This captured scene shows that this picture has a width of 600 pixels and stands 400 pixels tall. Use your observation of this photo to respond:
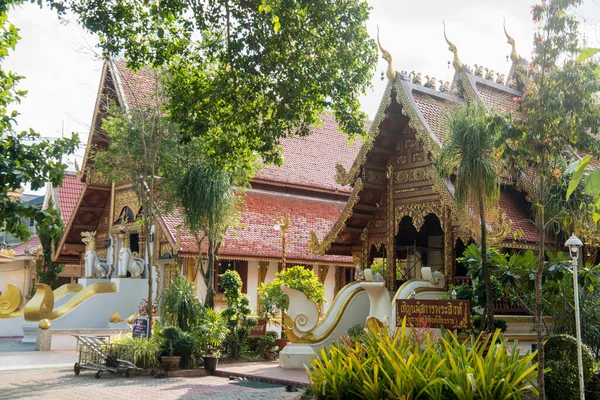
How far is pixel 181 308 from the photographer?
1545 cm

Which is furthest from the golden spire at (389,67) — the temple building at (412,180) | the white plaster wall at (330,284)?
the white plaster wall at (330,284)

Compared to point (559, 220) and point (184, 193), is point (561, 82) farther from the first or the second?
point (184, 193)

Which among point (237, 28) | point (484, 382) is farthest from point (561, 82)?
point (237, 28)

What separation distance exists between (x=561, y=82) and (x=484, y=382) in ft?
12.5

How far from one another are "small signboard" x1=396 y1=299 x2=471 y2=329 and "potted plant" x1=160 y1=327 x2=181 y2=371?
535 centimetres

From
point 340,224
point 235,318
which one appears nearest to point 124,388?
point 235,318

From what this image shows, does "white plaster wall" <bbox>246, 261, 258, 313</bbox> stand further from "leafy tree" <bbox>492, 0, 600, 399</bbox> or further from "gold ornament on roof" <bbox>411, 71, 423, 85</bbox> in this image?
"leafy tree" <bbox>492, 0, 600, 399</bbox>

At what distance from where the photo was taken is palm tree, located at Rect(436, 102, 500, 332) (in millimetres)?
9961

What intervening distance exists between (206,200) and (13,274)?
20029 millimetres

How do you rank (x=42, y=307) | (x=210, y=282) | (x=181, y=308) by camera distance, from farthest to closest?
(x=42, y=307) → (x=210, y=282) → (x=181, y=308)

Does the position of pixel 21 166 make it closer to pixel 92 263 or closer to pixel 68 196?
pixel 92 263

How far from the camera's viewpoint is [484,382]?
662cm

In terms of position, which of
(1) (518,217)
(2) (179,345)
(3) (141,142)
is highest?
(3) (141,142)

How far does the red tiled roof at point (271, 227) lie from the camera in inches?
787
